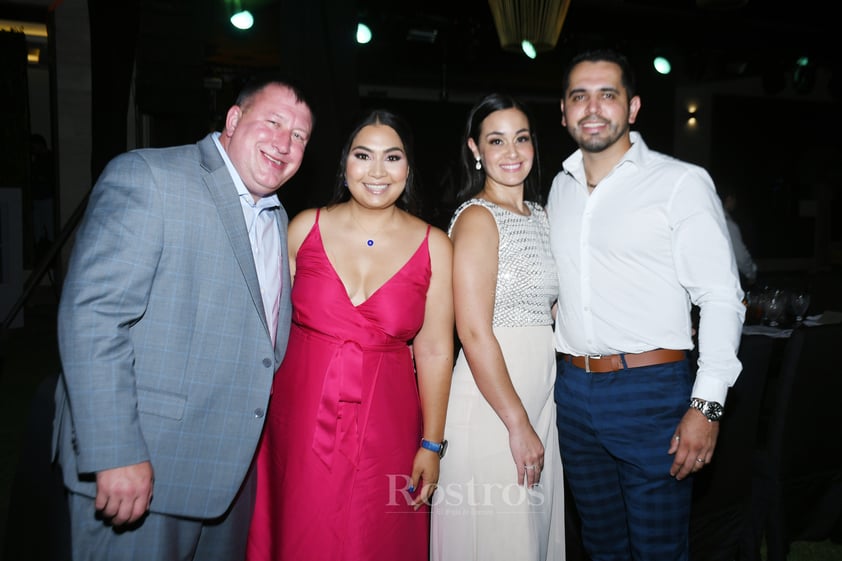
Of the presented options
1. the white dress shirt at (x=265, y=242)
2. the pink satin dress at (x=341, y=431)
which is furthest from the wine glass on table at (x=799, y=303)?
the white dress shirt at (x=265, y=242)

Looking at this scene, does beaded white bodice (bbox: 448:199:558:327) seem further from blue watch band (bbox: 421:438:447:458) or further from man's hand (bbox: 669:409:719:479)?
man's hand (bbox: 669:409:719:479)

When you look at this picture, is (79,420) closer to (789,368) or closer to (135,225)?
(135,225)

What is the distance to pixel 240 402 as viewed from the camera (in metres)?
1.64

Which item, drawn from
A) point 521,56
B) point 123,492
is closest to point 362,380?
point 123,492

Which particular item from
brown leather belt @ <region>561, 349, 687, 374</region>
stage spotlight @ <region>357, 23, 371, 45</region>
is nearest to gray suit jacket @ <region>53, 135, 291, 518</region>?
brown leather belt @ <region>561, 349, 687, 374</region>

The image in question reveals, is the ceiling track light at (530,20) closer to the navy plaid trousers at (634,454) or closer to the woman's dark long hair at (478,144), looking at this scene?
the woman's dark long hair at (478,144)

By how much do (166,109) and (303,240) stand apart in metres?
2.75

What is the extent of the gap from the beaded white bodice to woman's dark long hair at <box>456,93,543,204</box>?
15 cm

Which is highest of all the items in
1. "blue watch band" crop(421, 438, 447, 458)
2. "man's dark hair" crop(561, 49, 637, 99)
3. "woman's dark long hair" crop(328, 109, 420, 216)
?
"man's dark hair" crop(561, 49, 637, 99)

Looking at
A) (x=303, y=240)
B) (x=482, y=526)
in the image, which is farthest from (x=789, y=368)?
(x=303, y=240)

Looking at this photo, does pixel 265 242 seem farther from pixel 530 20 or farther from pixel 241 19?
pixel 241 19

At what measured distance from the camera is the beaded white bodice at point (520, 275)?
2.06 m

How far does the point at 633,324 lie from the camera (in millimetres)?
1943

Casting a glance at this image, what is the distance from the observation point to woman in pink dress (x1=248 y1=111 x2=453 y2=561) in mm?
1866
